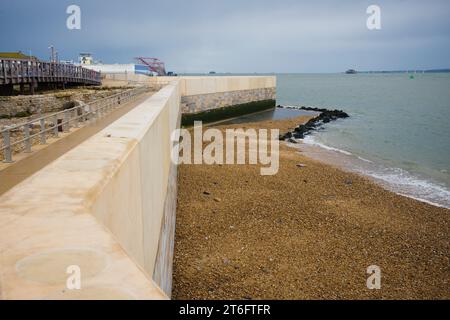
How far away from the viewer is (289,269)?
920 centimetres

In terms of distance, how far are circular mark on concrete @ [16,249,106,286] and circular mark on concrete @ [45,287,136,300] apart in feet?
0.42

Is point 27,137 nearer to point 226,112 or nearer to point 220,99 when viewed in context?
point 220,99

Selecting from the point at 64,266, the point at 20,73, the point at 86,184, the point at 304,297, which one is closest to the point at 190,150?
the point at 20,73

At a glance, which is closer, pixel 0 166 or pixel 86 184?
pixel 86 184

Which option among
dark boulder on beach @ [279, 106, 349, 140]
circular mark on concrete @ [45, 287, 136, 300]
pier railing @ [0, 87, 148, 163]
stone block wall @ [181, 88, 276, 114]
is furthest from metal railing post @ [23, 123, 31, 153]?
stone block wall @ [181, 88, 276, 114]

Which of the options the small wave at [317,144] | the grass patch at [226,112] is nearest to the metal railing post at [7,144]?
the small wave at [317,144]

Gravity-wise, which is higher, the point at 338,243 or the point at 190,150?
the point at 190,150

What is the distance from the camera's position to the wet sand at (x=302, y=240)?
8.57 metres

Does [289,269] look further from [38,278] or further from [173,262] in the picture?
[38,278]

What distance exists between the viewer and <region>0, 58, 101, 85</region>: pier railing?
2131 cm
